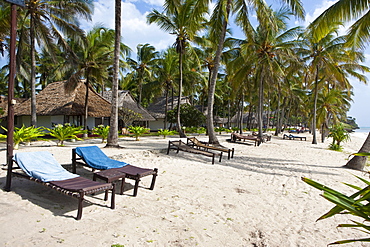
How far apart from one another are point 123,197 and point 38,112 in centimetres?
1735

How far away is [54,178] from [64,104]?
16067 millimetres

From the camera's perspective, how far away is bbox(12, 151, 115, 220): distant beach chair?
3.46 metres

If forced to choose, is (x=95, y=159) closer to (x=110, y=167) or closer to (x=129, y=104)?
(x=110, y=167)

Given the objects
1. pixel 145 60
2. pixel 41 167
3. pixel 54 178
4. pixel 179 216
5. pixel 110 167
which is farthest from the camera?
pixel 145 60

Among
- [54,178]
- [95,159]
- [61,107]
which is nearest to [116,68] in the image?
[95,159]

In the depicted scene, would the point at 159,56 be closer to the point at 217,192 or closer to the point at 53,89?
the point at 53,89

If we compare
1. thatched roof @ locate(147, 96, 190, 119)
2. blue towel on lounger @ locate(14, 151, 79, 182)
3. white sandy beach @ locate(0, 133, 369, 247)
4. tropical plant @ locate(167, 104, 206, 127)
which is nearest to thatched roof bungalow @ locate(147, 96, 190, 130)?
thatched roof @ locate(147, 96, 190, 119)

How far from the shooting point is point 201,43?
17.2 meters

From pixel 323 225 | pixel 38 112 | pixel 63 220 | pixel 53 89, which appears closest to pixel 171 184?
pixel 63 220

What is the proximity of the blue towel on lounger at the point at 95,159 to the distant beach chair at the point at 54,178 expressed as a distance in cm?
69

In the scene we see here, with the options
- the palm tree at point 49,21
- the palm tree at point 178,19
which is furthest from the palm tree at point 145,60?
the palm tree at point 49,21

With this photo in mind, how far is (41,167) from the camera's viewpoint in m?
4.29

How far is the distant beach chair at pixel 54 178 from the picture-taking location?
346 centimetres

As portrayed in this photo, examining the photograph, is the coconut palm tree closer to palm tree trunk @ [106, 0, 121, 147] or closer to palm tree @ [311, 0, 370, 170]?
palm tree @ [311, 0, 370, 170]
